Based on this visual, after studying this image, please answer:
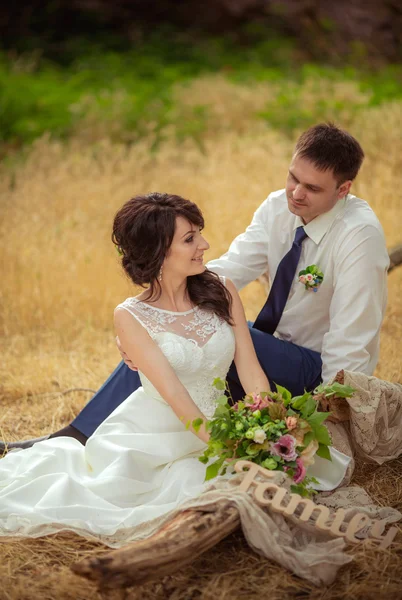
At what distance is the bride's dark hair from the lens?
3.57 metres

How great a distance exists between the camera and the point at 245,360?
379cm

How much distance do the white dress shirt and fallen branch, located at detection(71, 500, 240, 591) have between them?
127 centimetres

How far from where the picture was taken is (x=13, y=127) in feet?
36.7

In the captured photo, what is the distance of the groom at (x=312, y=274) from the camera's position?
399cm

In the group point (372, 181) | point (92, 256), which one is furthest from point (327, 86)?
point (92, 256)

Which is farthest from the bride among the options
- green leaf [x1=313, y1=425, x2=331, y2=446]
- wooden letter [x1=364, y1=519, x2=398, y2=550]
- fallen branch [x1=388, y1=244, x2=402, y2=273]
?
fallen branch [x1=388, y1=244, x2=402, y2=273]

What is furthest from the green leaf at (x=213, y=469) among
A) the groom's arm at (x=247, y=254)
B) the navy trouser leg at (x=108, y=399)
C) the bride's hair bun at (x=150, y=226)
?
the groom's arm at (x=247, y=254)

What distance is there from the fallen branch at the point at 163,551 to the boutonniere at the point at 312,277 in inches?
61.9

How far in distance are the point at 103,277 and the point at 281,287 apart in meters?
2.57

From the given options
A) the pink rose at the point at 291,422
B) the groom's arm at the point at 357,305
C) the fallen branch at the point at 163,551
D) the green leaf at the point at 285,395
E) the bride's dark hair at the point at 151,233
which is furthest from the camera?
the groom's arm at the point at 357,305

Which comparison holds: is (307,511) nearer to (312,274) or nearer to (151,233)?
(151,233)

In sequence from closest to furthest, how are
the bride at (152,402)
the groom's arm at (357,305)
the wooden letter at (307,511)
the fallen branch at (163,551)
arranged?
the fallen branch at (163,551) < the wooden letter at (307,511) < the bride at (152,402) < the groom's arm at (357,305)

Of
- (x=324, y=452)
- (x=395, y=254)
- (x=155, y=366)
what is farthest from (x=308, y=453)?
(x=395, y=254)

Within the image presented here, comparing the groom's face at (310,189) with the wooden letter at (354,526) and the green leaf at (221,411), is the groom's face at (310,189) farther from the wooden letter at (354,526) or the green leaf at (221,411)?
the wooden letter at (354,526)
